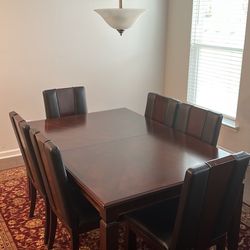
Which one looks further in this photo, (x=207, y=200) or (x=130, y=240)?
(x=130, y=240)

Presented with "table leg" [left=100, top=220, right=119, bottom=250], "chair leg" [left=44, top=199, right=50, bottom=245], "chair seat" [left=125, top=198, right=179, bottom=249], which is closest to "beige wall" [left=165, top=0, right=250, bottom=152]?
"chair seat" [left=125, top=198, right=179, bottom=249]

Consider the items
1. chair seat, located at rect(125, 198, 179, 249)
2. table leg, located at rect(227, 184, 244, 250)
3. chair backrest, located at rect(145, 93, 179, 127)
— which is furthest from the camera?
chair backrest, located at rect(145, 93, 179, 127)

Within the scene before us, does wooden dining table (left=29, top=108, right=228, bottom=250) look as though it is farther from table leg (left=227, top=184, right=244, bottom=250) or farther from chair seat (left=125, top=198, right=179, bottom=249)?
table leg (left=227, top=184, right=244, bottom=250)

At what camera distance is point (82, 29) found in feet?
13.2

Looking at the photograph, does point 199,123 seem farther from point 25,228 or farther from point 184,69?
point 184,69

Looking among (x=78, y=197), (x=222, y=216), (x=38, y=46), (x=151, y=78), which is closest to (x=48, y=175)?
(x=78, y=197)

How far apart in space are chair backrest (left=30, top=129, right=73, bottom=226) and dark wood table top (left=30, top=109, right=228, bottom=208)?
0.10m

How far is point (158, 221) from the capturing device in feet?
6.35

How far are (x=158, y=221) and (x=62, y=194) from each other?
547 millimetres

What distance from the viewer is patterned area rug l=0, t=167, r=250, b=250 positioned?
241cm

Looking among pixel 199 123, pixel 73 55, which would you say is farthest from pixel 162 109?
pixel 73 55

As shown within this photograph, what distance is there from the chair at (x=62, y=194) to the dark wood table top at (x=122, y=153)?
11 cm

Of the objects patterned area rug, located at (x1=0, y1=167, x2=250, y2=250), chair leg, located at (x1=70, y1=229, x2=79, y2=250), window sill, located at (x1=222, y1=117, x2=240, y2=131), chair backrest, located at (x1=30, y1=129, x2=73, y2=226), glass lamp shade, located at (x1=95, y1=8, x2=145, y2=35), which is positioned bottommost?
patterned area rug, located at (x1=0, y1=167, x2=250, y2=250)

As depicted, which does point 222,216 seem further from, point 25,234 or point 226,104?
point 226,104
